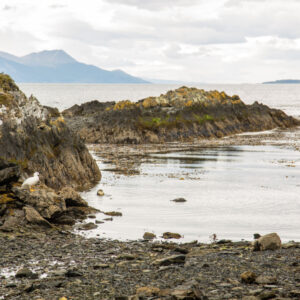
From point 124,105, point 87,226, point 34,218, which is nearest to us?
point 34,218

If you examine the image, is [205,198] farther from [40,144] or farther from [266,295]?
[266,295]

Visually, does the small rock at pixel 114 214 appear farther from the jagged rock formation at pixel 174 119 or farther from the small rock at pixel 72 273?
the jagged rock formation at pixel 174 119

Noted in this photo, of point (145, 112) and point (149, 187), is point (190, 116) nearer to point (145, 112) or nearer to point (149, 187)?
point (145, 112)

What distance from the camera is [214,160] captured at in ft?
145

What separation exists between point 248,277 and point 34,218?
426 inches

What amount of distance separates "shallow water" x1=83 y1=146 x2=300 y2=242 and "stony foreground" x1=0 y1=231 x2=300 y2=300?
2.90 m

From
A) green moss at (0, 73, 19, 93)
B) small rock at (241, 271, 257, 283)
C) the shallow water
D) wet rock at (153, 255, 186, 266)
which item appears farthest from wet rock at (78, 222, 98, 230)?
green moss at (0, 73, 19, 93)

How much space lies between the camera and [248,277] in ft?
39.3

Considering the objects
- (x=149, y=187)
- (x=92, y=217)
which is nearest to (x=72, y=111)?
(x=149, y=187)

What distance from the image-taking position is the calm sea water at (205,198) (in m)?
21.2

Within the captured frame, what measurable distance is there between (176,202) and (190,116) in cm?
4324

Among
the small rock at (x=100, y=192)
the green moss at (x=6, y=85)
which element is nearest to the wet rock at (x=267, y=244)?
the small rock at (x=100, y=192)

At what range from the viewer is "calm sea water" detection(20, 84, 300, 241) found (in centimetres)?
2125

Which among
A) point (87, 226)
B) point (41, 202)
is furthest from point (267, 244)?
point (41, 202)
